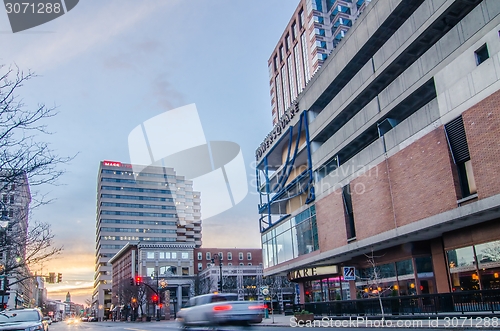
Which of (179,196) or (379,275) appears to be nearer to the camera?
(379,275)

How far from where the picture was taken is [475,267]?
2481 centimetres

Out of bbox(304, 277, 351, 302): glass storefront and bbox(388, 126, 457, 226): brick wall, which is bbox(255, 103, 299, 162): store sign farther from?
bbox(388, 126, 457, 226): brick wall

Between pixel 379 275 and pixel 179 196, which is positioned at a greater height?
pixel 179 196

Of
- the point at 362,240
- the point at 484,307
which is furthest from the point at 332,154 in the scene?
the point at 484,307

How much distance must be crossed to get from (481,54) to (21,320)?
26.0 m

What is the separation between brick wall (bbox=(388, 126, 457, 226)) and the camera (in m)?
25.0

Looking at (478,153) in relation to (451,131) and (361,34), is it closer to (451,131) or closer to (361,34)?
(451,131)

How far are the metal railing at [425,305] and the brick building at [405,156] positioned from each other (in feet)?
5.90

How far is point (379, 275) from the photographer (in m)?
33.8

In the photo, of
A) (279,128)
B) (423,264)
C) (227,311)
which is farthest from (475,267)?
(279,128)

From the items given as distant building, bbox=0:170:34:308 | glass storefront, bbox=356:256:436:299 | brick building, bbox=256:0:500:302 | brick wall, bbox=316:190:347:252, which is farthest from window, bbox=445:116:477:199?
distant building, bbox=0:170:34:308

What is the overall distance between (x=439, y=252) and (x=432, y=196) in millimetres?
4799

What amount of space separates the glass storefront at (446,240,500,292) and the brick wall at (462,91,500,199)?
369 centimetres

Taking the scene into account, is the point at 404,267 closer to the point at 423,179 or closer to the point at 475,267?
the point at 475,267
